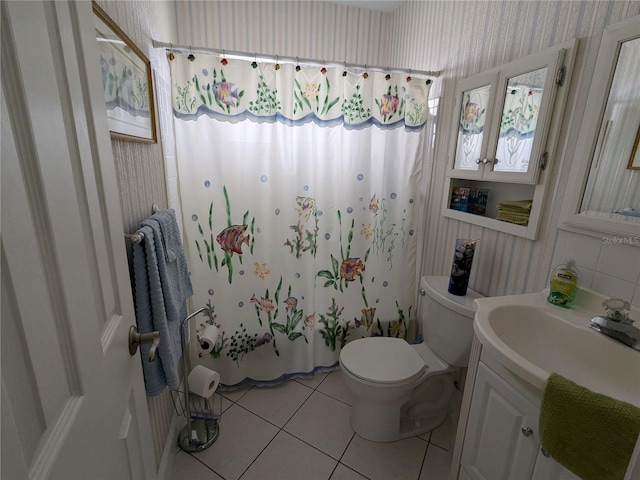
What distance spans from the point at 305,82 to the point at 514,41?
969 millimetres

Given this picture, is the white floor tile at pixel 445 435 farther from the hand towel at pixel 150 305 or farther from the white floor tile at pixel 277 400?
the hand towel at pixel 150 305

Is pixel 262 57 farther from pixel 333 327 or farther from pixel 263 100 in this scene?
pixel 333 327

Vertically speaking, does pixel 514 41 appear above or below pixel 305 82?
above

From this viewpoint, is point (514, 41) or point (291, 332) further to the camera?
point (291, 332)

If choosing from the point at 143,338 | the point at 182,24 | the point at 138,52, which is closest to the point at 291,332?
the point at 143,338

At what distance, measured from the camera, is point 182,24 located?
79.2 inches

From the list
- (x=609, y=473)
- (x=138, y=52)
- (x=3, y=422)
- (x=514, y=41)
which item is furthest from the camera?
(x=514, y=41)

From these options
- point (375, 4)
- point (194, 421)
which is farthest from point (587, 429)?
point (375, 4)

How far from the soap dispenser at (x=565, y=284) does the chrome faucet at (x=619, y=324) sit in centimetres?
13

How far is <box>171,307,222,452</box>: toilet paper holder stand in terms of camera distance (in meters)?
1.50

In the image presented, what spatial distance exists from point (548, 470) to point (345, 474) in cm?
91

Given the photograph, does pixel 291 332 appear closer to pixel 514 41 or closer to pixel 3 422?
pixel 3 422

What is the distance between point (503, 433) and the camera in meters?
1.00

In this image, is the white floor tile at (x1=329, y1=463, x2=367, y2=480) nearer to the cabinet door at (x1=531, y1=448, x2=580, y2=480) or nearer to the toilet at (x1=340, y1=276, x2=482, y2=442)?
the toilet at (x1=340, y1=276, x2=482, y2=442)
